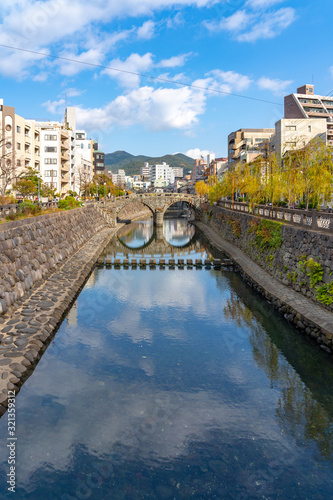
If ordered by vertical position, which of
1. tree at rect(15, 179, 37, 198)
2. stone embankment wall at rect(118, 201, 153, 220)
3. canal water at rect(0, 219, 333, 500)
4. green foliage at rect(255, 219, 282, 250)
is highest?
tree at rect(15, 179, 37, 198)

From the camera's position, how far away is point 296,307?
15.9 m

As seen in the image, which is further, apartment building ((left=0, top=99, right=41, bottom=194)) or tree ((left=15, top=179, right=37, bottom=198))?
apartment building ((left=0, top=99, right=41, bottom=194))

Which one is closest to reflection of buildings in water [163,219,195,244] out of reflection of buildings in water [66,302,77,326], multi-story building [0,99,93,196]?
multi-story building [0,99,93,196]

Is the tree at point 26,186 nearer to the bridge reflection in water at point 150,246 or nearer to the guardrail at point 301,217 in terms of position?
the bridge reflection in water at point 150,246

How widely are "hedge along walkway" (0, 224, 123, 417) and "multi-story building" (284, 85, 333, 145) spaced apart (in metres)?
68.8

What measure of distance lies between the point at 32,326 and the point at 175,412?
22.2 feet

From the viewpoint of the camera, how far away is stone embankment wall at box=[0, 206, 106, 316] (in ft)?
53.5

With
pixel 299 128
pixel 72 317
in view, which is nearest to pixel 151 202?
pixel 299 128

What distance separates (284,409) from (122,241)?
40.7 m

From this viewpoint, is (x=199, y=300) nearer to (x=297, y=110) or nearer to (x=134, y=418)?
(x=134, y=418)

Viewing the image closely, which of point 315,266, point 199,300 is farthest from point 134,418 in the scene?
point 199,300

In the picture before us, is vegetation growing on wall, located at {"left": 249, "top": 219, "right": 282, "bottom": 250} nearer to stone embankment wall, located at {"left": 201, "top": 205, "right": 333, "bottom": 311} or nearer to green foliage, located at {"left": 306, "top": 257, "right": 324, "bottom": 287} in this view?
stone embankment wall, located at {"left": 201, "top": 205, "right": 333, "bottom": 311}

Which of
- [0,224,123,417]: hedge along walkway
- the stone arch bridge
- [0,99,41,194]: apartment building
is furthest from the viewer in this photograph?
the stone arch bridge

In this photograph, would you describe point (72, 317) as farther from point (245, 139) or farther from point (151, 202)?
point (245, 139)
